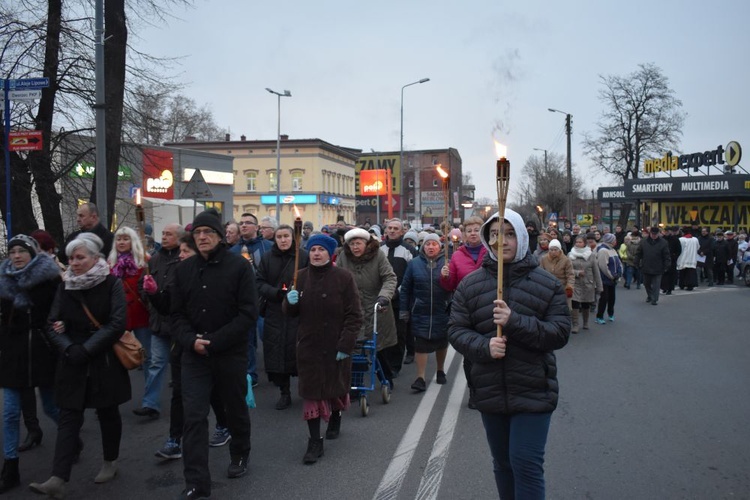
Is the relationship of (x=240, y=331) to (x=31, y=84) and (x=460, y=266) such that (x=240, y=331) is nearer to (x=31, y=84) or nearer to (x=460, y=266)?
(x=460, y=266)

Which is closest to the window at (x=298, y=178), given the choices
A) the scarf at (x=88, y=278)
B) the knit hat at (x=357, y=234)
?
the knit hat at (x=357, y=234)

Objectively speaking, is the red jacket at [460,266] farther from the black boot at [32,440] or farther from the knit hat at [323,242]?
the black boot at [32,440]

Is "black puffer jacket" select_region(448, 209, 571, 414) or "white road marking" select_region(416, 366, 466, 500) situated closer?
"black puffer jacket" select_region(448, 209, 571, 414)

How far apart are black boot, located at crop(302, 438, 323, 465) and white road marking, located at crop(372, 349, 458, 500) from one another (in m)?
0.60

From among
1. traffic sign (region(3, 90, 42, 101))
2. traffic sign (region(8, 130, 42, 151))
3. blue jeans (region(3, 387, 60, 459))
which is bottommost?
blue jeans (region(3, 387, 60, 459))

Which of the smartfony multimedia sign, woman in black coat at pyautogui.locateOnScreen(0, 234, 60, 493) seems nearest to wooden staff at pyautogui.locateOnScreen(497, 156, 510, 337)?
woman in black coat at pyautogui.locateOnScreen(0, 234, 60, 493)

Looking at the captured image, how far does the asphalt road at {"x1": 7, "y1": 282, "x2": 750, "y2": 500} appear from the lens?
4.83m

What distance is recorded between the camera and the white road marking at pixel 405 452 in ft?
15.7

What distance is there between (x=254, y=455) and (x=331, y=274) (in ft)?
5.39

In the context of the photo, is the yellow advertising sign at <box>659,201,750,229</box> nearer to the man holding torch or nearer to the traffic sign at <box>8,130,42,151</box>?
the traffic sign at <box>8,130,42,151</box>

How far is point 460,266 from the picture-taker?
7652mm

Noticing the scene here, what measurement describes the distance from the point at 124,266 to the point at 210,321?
229cm

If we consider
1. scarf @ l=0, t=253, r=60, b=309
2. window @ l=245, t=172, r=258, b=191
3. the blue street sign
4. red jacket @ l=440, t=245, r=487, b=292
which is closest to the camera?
scarf @ l=0, t=253, r=60, b=309

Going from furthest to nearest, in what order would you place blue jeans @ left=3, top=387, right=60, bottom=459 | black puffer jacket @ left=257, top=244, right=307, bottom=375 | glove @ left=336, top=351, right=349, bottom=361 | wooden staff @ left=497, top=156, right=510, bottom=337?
black puffer jacket @ left=257, top=244, right=307, bottom=375, glove @ left=336, top=351, right=349, bottom=361, blue jeans @ left=3, top=387, right=60, bottom=459, wooden staff @ left=497, top=156, right=510, bottom=337
